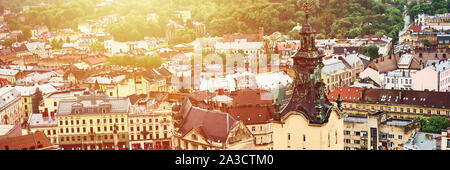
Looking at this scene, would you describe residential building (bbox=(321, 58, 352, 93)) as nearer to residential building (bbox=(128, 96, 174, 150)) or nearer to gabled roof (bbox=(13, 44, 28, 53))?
residential building (bbox=(128, 96, 174, 150))

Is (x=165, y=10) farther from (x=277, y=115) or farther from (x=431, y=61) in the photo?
(x=277, y=115)

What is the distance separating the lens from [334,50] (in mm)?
13148

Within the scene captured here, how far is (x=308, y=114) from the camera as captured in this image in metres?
3.68

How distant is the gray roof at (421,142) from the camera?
6.58 meters

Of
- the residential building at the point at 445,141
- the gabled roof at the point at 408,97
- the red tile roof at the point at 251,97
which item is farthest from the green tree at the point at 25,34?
the residential building at the point at 445,141

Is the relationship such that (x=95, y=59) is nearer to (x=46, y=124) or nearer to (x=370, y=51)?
(x=46, y=124)

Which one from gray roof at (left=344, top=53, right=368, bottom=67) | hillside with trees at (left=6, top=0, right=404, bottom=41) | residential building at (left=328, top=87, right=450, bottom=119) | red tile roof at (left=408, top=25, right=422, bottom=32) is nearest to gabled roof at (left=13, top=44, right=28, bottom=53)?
hillside with trees at (left=6, top=0, right=404, bottom=41)

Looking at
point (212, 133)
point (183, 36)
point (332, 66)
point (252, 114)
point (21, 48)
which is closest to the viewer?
point (212, 133)

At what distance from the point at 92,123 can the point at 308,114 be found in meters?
4.34

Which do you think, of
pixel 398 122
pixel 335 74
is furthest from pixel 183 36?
pixel 398 122

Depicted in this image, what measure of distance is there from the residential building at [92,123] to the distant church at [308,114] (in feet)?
12.4

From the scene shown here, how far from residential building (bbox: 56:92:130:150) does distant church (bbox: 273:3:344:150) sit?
12.4 feet
